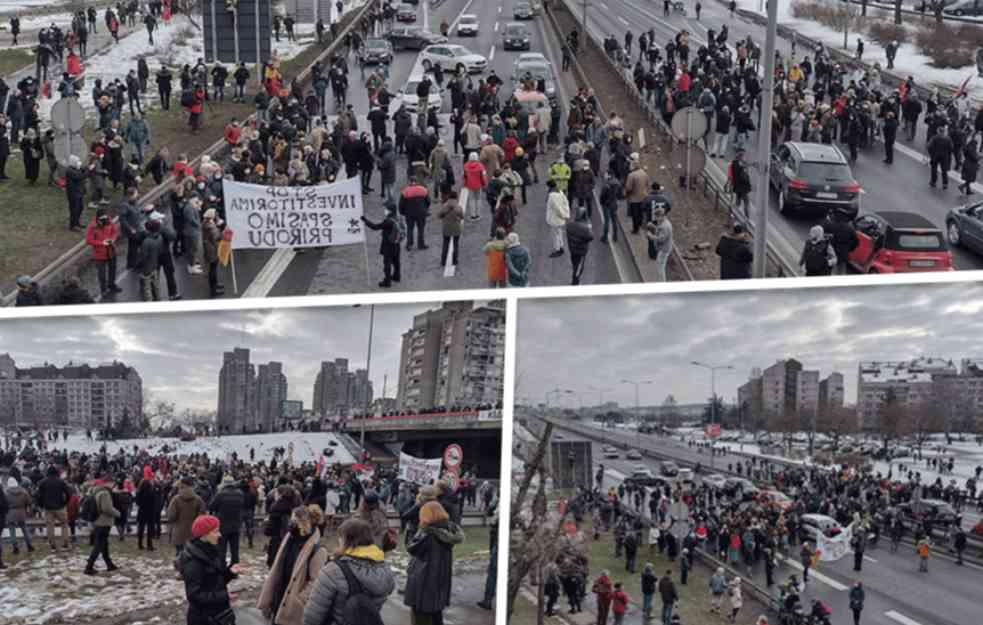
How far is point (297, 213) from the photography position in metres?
20.9

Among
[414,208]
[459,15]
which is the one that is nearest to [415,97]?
[414,208]

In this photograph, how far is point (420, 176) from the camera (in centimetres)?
2844

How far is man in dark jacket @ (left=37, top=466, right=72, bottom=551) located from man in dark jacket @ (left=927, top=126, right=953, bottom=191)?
82.6ft

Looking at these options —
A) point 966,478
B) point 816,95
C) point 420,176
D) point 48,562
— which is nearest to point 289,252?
point 420,176

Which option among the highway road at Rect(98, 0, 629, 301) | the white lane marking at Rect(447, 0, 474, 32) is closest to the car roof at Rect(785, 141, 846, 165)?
the highway road at Rect(98, 0, 629, 301)

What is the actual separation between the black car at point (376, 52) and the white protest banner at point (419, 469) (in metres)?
42.8

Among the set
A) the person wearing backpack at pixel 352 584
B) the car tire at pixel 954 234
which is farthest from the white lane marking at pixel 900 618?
the car tire at pixel 954 234

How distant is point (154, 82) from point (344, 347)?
137ft

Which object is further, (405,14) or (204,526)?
(405,14)

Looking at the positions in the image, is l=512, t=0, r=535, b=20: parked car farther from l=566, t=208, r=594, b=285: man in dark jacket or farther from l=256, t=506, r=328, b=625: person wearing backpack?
l=256, t=506, r=328, b=625: person wearing backpack

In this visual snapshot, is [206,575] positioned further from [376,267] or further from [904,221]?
[904,221]

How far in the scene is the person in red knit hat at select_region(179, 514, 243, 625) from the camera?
11023 mm

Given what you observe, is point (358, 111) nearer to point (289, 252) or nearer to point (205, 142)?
point (205, 142)

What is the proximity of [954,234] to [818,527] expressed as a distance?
19.1 m
